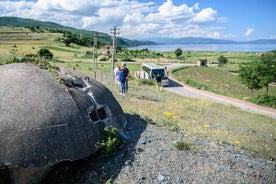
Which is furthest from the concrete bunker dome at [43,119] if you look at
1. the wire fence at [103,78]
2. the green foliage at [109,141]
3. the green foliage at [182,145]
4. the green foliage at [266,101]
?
the green foliage at [266,101]

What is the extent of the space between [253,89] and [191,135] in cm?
4457

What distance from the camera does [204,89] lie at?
1516 inches

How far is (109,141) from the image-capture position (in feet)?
31.4

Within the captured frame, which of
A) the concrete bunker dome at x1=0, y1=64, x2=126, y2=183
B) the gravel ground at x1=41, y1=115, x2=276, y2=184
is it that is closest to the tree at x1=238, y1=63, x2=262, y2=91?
the gravel ground at x1=41, y1=115, x2=276, y2=184

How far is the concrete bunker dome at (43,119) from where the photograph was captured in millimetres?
7844

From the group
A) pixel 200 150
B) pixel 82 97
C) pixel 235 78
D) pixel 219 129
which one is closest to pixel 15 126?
pixel 82 97

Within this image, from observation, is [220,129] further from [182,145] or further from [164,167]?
[164,167]

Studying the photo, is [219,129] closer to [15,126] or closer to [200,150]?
[200,150]

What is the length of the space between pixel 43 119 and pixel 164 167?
13.6ft

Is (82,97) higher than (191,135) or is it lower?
higher

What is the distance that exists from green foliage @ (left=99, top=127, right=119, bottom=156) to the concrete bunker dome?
23 centimetres

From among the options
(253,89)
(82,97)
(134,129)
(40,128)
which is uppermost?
(82,97)

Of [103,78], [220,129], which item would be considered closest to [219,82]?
[103,78]

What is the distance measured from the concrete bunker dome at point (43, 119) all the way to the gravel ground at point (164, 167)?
81cm
